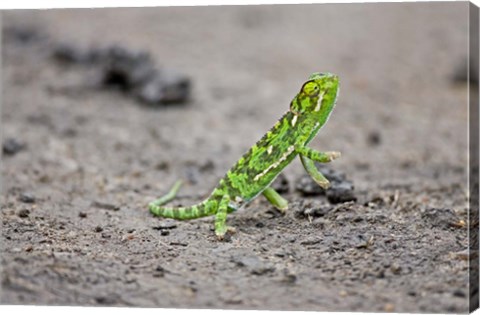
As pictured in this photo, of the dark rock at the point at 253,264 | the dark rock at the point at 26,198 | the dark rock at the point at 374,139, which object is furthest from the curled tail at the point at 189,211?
the dark rock at the point at 374,139

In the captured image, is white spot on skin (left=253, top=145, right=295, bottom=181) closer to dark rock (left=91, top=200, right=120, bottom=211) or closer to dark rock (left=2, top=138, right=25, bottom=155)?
dark rock (left=91, top=200, right=120, bottom=211)

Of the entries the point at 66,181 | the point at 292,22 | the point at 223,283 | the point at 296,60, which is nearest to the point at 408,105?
the point at 296,60

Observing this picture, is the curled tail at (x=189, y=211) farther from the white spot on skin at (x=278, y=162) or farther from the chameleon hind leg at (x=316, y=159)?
the chameleon hind leg at (x=316, y=159)

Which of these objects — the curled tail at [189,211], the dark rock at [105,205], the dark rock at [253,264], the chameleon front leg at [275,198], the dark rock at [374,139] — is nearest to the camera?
the dark rock at [253,264]

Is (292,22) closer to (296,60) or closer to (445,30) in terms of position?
(296,60)

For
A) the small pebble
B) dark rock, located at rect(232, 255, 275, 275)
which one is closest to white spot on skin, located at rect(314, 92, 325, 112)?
dark rock, located at rect(232, 255, 275, 275)

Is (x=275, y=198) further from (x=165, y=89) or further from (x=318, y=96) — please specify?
(x=165, y=89)

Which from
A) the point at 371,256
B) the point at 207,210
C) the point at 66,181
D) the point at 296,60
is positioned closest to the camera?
the point at 371,256
